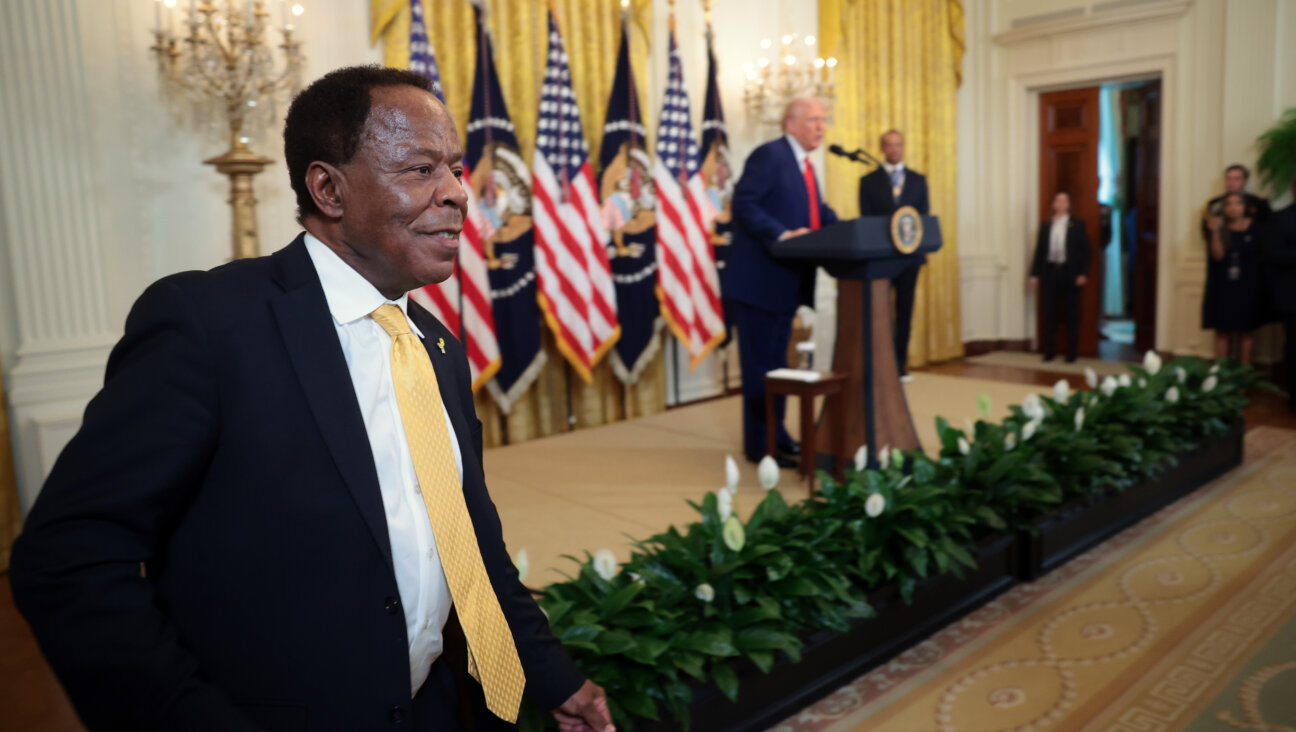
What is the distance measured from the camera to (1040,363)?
8383 millimetres

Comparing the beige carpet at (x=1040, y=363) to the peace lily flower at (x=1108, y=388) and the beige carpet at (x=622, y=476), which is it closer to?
the beige carpet at (x=622, y=476)

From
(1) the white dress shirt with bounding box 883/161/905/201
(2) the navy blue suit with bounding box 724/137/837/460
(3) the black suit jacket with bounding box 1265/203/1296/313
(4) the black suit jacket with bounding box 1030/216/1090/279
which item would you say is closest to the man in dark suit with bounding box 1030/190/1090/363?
(4) the black suit jacket with bounding box 1030/216/1090/279

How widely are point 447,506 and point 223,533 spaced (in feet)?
0.84

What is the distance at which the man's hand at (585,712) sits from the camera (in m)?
1.34

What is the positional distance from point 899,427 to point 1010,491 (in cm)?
103

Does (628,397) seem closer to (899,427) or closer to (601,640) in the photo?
(899,427)

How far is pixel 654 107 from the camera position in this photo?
6.40m

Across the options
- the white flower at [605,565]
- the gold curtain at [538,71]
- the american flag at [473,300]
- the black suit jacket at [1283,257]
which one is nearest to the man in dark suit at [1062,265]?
the black suit jacket at [1283,257]

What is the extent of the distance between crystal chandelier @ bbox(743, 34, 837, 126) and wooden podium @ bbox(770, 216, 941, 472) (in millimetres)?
2830

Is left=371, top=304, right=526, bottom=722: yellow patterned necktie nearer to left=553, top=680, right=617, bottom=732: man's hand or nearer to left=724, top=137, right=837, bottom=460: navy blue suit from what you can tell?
left=553, top=680, right=617, bottom=732: man's hand

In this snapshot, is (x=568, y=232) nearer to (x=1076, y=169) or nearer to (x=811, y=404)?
(x=811, y=404)

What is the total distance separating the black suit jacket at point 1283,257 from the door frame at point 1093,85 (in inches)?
69.6

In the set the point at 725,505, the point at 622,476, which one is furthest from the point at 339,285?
the point at 622,476

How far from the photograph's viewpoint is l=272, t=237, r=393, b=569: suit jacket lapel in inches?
41.4
